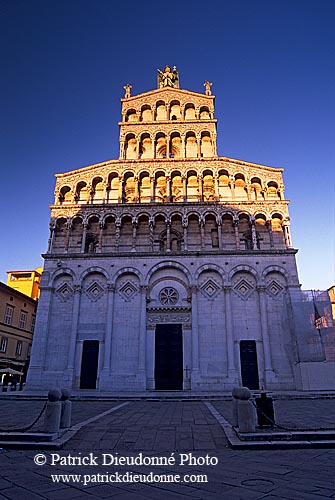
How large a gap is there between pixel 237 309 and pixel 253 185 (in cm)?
1147

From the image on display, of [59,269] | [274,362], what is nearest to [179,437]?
[274,362]

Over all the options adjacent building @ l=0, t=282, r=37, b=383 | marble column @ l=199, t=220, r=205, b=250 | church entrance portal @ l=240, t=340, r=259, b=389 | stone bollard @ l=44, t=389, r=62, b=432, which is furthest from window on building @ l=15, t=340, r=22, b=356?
stone bollard @ l=44, t=389, r=62, b=432

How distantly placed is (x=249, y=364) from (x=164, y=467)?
18.7m

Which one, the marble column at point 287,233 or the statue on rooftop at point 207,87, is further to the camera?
the statue on rooftop at point 207,87

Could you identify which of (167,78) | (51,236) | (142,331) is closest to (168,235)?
(142,331)

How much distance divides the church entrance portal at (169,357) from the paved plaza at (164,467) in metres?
14.0

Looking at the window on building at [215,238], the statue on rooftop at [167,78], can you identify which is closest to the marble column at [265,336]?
the window on building at [215,238]

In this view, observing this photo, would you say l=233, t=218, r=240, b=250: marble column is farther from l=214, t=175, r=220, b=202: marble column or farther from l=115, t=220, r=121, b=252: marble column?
l=115, t=220, r=121, b=252: marble column

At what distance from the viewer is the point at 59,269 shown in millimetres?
26625

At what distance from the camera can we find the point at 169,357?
79.6 ft

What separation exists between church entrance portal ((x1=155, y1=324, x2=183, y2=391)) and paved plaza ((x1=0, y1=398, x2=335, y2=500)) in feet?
46.0

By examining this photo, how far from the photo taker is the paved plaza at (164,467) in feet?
15.6

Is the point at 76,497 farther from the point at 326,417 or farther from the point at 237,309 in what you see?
the point at 237,309

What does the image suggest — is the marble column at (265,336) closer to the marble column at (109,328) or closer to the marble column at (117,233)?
the marble column at (109,328)
